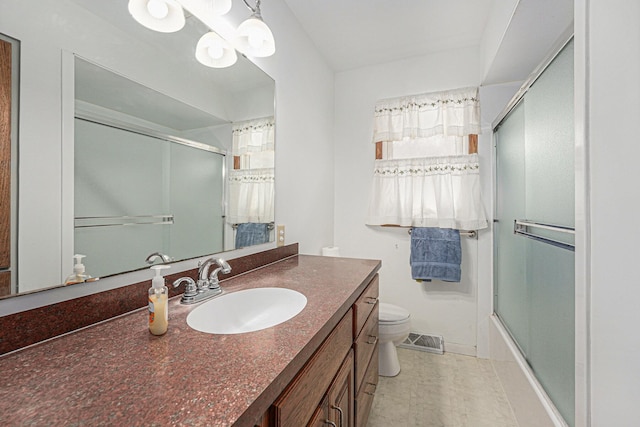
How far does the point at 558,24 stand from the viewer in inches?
57.5

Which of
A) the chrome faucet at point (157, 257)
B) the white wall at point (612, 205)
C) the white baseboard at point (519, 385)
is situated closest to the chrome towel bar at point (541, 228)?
the white wall at point (612, 205)

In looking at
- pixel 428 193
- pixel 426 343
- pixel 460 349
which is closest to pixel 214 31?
pixel 428 193

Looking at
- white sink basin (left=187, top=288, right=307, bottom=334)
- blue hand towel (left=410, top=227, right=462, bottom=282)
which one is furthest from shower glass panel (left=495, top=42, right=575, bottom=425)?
white sink basin (left=187, top=288, right=307, bottom=334)

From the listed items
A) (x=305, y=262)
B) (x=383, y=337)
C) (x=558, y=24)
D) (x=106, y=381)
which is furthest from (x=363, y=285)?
(x=558, y=24)

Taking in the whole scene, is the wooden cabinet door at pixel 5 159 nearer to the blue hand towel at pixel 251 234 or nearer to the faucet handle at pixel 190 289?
the faucet handle at pixel 190 289

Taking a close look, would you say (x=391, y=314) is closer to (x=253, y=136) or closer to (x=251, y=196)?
(x=251, y=196)

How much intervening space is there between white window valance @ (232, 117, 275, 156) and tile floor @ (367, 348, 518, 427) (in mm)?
1603

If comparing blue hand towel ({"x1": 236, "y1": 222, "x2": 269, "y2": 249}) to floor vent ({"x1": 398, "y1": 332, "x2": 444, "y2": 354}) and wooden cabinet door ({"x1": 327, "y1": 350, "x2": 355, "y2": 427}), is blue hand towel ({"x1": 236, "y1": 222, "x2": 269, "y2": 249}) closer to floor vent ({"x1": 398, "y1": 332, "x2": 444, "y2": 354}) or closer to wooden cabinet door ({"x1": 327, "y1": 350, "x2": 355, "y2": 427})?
wooden cabinet door ({"x1": 327, "y1": 350, "x2": 355, "y2": 427})

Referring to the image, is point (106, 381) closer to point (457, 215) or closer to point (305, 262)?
point (305, 262)

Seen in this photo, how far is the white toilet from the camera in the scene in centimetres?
186

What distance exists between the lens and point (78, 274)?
78cm

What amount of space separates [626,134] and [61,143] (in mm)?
1406

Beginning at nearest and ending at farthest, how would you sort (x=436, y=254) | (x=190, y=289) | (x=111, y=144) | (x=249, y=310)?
(x=111, y=144)
(x=190, y=289)
(x=249, y=310)
(x=436, y=254)

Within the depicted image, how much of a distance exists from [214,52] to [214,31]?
86 millimetres
